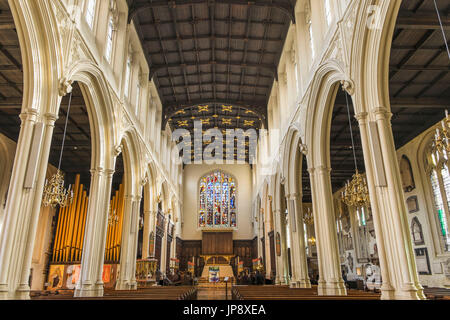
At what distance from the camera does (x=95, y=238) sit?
9672 mm

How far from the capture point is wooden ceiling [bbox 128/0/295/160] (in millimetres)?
13312

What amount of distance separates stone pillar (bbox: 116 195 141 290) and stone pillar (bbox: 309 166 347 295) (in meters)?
7.18

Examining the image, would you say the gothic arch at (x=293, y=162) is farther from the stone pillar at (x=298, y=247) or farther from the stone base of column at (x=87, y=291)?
the stone base of column at (x=87, y=291)

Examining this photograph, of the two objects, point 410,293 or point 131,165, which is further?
point 131,165

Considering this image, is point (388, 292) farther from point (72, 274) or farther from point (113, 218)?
point (72, 274)

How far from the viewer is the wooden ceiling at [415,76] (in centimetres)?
845

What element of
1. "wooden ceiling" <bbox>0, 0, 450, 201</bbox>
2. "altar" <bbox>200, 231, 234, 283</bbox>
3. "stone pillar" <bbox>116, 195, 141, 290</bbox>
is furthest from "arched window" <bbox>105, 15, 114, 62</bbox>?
"altar" <bbox>200, 231, 234, 283</bbox>

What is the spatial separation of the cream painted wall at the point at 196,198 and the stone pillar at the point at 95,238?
18.1m

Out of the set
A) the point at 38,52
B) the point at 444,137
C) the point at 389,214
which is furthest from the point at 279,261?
the point at 38,52

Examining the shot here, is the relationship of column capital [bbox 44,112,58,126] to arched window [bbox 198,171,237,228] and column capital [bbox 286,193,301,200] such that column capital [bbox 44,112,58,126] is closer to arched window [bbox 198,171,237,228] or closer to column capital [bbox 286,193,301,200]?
column capital [bbox 286,193,301,200]

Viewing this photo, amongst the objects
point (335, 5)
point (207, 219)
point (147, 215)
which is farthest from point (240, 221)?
point (335, 5)

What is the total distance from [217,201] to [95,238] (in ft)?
63.8

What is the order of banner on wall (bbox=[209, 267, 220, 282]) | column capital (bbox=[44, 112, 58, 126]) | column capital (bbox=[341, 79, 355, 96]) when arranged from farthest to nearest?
banner on wall (bbox=[209, 267, 220, 282]) < column capital (bbox=[341, 79, 355, 96]) < column capital (bbox=[44, 112, 58, 126])

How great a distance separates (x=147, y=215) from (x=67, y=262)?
3.95 metres
